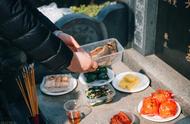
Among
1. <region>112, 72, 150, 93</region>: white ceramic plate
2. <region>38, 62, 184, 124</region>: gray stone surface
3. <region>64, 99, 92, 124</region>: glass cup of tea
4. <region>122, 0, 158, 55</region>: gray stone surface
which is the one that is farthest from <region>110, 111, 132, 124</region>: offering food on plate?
<region>122, 0, 158, 55</region>: gray stone surface

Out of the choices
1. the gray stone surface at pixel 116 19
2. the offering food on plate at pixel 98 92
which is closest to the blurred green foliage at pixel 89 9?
the gray stone surface at pixel 116 19

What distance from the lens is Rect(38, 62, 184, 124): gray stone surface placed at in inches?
169

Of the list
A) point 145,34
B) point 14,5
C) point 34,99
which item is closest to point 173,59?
point 145,34

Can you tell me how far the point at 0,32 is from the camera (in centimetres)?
288

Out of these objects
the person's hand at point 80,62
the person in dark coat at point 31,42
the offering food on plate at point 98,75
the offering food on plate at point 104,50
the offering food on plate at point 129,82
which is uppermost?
the person in dark coat at point 31,42

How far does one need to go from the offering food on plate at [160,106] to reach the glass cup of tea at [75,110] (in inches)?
27.8

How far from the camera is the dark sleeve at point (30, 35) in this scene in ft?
9.13

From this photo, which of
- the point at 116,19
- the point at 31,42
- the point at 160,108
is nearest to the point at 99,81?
the point at 160,108

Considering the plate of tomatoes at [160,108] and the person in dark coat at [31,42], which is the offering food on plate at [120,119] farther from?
the person in dark coat at [31,42]

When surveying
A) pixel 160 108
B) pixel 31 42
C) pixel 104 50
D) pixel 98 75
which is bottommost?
pixel 160 108

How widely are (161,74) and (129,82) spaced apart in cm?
46

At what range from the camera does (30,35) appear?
9.74ft

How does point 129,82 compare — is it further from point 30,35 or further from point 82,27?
point 30,35

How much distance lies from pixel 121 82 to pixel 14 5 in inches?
94.2
